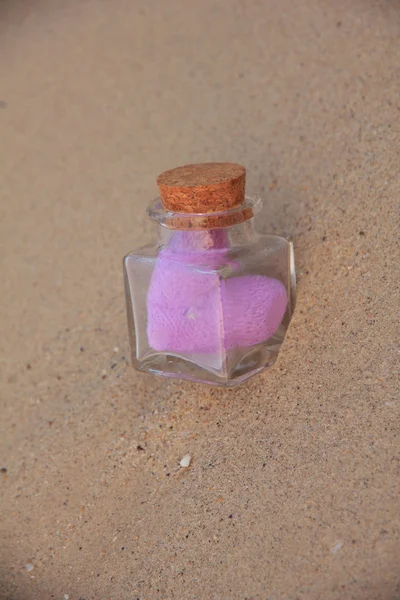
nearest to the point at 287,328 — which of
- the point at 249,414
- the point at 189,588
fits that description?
the point at 249,414

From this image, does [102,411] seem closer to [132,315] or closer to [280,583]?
[132,315]

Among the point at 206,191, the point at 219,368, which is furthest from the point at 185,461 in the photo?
the point at 206,191

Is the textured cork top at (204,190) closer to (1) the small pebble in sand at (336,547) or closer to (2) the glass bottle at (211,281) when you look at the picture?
(2) the glass bottle at (211,281)

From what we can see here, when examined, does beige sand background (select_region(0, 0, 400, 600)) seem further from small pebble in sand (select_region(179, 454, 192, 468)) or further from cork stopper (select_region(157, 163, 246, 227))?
cork stopper (select_region(157, 163, 246, 227))

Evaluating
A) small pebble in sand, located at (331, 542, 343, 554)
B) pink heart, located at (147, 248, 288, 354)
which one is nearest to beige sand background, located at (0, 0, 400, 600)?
small pebble in sand, located at (331, 542, 343, 554)

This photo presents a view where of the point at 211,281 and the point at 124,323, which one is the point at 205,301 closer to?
the point at 211,281
